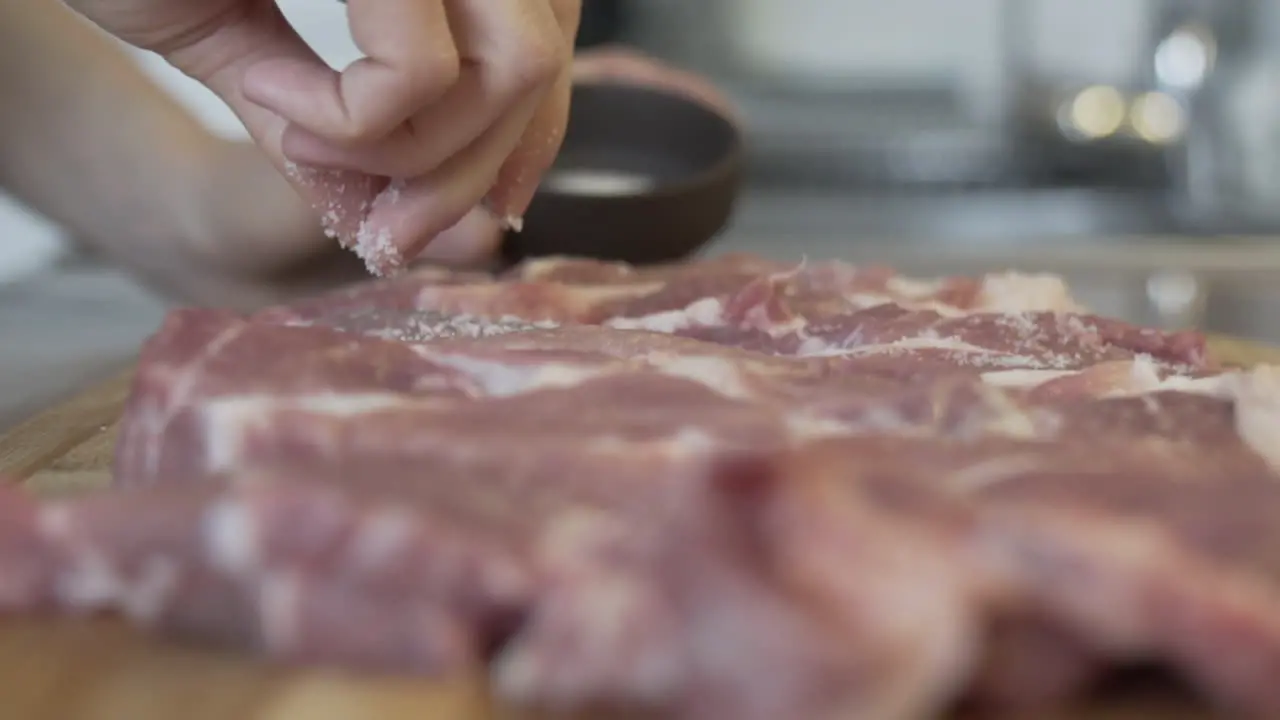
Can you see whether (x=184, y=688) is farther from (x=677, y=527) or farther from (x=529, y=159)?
(x=529, y=159)

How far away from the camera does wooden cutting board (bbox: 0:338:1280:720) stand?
0.68 meters

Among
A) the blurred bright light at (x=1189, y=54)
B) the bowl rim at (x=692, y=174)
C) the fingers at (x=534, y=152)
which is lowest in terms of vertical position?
the blurred bright light at (x=1189, y=54)

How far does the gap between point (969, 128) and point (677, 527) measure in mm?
2390

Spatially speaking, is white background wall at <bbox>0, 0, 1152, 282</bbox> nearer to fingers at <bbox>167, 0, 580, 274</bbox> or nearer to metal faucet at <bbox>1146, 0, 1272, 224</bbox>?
metal faucet at <bbox>1146, 0, 1272, 224</bbox>

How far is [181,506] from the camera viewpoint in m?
0.72

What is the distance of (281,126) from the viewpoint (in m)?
1.12

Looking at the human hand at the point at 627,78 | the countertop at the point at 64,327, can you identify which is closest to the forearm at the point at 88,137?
the countertop at the point at 64,327

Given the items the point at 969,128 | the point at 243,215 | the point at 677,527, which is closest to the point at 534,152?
the point at 677,527

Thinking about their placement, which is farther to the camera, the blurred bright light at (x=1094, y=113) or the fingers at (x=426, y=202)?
the blurred bright light at (x=1094, y=113)

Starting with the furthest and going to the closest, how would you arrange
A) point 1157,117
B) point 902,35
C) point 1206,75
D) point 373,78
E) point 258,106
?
1. point 902,35
2. point 1157,117
3. point 1206,75
4. point 258,106
5. point 373,78

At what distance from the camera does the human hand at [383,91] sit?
0.96 m

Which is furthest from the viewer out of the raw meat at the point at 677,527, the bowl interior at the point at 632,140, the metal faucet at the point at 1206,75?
the metal faucet at the point at 1206,75

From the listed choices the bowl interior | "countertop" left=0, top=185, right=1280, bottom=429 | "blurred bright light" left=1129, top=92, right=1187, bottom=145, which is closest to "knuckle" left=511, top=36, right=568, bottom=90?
the bowl interior

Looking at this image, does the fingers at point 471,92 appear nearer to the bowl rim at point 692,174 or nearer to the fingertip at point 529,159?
the fingertip at point 529,159
